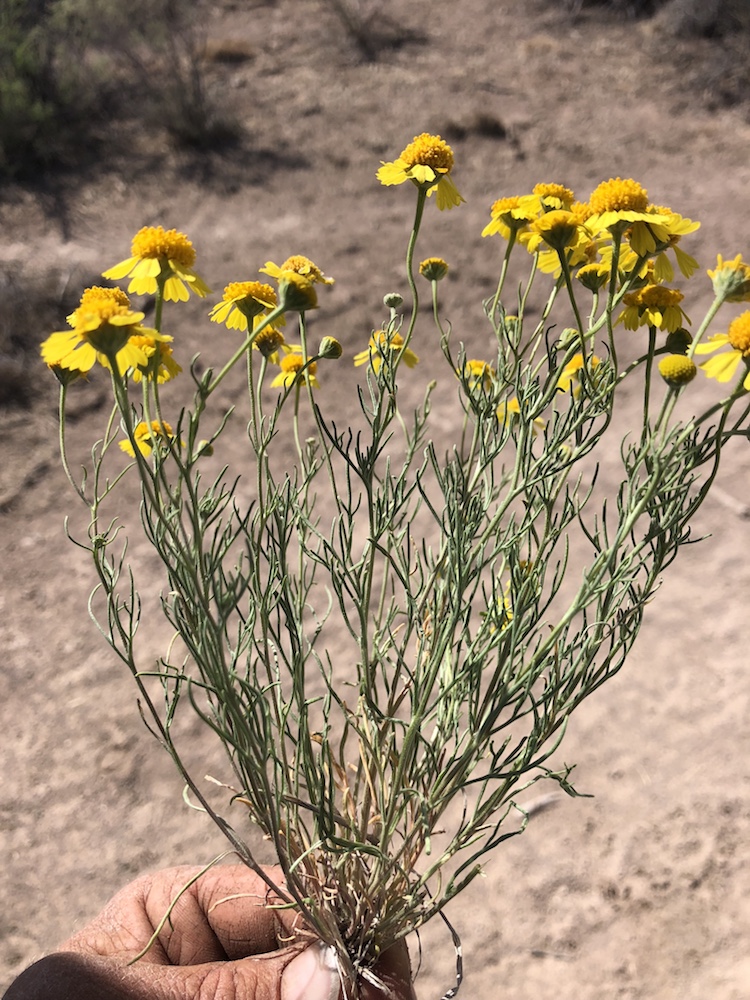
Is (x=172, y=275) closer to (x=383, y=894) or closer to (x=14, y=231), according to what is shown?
(x=383, y=894)

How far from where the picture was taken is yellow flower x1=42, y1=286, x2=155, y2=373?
59 centimetres

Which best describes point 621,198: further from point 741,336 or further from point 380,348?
point 380,348

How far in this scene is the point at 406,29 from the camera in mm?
5926

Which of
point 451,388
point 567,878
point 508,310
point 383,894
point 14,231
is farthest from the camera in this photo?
point 14,231

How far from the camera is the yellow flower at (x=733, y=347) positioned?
2.19 feet

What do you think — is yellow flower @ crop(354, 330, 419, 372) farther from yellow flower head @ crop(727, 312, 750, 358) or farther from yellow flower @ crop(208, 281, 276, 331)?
yellow flower head @ crop(727, 312, 750, 358)

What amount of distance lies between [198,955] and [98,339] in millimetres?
897

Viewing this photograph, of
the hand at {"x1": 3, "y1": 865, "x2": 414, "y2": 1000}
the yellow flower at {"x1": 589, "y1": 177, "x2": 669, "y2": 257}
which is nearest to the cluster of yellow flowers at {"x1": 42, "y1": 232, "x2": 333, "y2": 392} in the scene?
the yellow flower at {"x1": 589, "y1": 177, "x2": 669, "y2": 257}

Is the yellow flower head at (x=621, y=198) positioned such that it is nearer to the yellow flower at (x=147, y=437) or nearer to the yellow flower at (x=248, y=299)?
the yellow flower at (x=248, y=299)

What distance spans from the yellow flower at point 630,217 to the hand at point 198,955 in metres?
0.77

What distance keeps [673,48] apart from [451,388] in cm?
398

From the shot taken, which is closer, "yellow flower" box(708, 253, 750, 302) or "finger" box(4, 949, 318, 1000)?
"yellow flower" box(708, 253, 750, 302)

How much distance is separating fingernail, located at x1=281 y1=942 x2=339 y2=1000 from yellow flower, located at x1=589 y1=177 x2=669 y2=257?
837 millimetres

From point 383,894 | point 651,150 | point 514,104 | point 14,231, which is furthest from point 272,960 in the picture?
point 514,104
